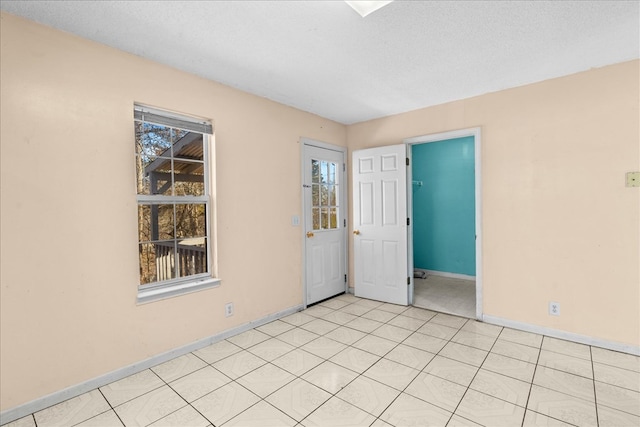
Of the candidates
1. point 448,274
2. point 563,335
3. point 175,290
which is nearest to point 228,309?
point 175,290

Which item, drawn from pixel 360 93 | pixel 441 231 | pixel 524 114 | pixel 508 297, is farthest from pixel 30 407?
pixel 441 231

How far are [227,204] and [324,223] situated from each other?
1544 mm

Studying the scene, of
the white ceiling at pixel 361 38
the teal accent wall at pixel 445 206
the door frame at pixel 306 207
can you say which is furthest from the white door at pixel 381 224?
the teal accent wall at pixel 445 206

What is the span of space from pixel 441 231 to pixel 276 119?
360 centimetres

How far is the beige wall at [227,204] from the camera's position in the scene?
1.90 meters

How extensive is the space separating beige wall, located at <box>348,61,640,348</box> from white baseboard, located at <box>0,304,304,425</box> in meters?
2.82

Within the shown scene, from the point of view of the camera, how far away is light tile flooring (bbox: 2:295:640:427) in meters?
1.82

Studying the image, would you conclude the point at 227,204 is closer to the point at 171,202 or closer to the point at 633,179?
the point at 171,202

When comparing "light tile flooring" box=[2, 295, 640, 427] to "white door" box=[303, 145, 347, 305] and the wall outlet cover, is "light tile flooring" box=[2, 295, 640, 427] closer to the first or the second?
"white door" box=[303, 145, 347, 305]

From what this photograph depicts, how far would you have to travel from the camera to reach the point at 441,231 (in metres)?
5.41

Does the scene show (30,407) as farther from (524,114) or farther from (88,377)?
(524,114)

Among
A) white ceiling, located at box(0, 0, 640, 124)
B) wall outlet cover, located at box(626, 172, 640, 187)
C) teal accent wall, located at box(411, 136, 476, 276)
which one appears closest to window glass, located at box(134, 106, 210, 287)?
white ceiling, located at box(0, 0, 640, 124)

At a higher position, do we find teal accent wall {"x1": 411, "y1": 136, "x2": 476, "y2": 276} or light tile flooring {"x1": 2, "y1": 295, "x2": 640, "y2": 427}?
teal accent wall {"x1": 411, "y1": 136, "x2": 476, "y2": 276}

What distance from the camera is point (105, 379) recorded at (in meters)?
2.18
